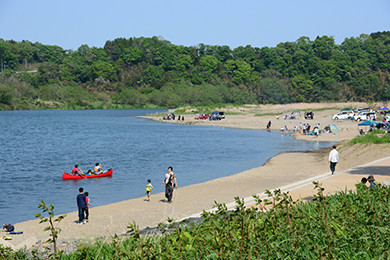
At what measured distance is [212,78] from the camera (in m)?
190

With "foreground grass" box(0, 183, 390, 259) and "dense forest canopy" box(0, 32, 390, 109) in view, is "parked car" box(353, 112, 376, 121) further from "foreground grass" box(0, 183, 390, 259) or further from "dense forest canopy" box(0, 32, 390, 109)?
"dense forest canopy" box(0, 32, 390, 109)

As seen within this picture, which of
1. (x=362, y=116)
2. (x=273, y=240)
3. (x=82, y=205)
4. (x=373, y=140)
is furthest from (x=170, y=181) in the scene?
(x=362, y=116)

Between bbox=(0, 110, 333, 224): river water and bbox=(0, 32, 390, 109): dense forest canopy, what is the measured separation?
3731 inches

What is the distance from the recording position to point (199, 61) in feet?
648

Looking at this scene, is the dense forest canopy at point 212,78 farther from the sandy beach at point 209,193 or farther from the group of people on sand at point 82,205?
the group of people on sand at point 82,205

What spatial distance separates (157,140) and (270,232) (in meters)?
54.4

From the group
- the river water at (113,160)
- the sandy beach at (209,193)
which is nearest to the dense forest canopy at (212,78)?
the river water at (113,160)

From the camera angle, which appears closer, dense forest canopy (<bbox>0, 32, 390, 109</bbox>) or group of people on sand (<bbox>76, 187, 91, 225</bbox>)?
group of people on sand (<bbox>76, 187, 91, 225</bbox>)

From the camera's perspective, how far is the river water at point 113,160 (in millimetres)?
27250

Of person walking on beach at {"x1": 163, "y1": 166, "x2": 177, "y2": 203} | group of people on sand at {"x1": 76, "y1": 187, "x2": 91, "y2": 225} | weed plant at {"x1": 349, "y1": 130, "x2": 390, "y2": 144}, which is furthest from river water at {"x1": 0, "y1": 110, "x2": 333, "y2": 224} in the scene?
weed plant at {"x1": 349, "y1": 130, "x2": 390, "y2": 144}

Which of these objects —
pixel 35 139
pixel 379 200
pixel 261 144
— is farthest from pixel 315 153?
pixel 35 139

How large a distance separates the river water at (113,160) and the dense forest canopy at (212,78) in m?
94.8

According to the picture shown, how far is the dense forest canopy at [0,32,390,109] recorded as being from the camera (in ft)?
542

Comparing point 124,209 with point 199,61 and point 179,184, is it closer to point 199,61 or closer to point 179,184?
A: point 179,184
